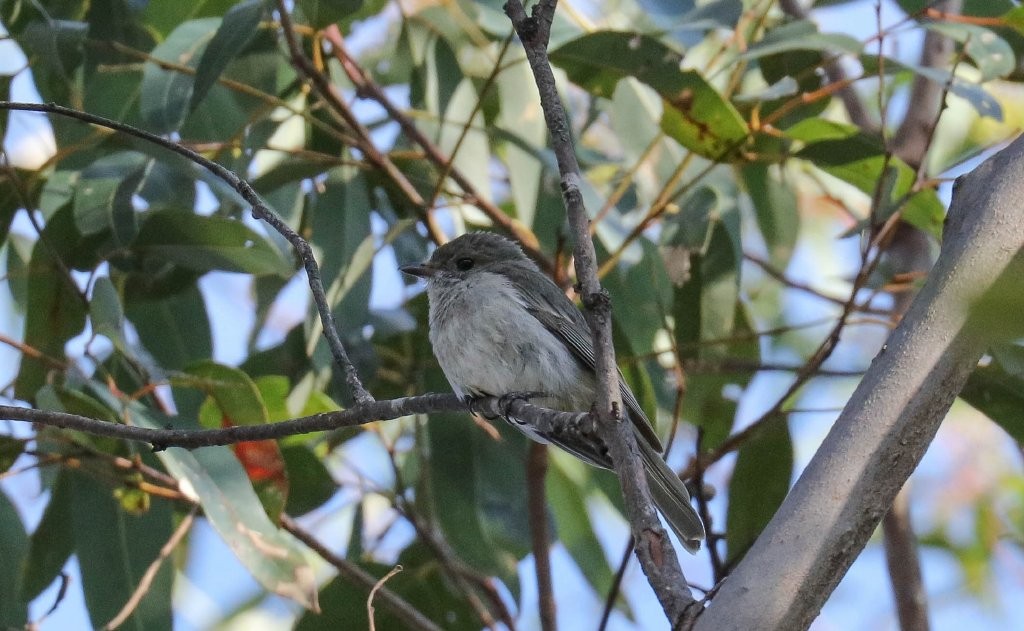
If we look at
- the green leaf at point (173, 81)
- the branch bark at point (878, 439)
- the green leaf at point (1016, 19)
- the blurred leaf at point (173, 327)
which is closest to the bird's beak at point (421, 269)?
the blurred leaf at point (173, 327)

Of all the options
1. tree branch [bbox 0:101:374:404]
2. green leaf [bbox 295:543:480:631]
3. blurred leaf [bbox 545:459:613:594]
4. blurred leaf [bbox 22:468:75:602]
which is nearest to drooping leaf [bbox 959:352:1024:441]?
blurred leaf [bbox 545:459:613:594]

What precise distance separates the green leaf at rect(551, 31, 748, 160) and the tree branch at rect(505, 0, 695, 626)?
Answer: 1.49m

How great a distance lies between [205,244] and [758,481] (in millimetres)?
2108

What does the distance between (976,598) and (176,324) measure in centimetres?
461

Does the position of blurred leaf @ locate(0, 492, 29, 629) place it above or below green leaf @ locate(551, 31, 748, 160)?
below

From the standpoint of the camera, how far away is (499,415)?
3.48 m

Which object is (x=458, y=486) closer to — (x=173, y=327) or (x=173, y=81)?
(x=173, y=327)

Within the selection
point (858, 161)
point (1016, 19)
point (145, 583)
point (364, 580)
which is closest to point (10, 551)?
point (145, 583)

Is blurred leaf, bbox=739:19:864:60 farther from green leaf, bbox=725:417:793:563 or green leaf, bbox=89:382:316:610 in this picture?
green leaf, bbox=89:382:316:610

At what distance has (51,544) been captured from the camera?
14.3 ft

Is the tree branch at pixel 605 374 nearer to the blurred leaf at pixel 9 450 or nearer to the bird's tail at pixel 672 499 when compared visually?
the bird's tail at pixel 672 499

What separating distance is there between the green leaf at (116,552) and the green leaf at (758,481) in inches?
78.8

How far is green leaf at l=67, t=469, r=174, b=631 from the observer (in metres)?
3.90

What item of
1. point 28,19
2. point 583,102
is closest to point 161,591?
point 28,19
